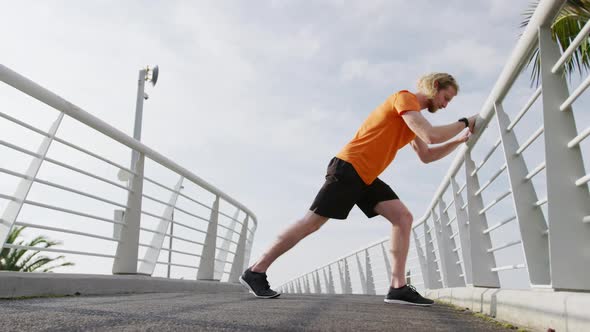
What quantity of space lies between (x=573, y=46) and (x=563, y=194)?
57cm

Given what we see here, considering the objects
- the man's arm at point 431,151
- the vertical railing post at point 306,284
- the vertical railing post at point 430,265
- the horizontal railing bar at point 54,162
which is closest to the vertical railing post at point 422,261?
the vertical railing post at point 430,265

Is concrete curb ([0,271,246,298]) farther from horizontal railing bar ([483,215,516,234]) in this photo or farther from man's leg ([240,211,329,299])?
horizontal railing bar ([483,215,516,234])

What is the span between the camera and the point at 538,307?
7.09 feet

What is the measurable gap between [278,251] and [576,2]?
7.46 metres

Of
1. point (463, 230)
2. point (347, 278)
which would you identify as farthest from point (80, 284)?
point (347, 278)

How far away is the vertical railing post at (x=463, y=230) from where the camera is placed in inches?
169

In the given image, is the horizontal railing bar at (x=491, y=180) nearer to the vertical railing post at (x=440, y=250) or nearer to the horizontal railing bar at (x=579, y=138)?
the horizontal railing bar at (x=579, y=138)

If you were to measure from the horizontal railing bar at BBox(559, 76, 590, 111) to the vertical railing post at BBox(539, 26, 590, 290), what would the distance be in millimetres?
42

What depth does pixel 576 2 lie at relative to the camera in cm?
911

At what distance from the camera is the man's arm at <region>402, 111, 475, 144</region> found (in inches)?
144

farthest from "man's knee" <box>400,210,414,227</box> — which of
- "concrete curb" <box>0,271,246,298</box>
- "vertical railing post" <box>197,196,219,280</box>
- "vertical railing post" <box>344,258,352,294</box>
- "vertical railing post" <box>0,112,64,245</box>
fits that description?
"vertical railing post" <box>344,258,352,294</box>

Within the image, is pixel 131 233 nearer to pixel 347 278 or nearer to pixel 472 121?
pixel 472 121

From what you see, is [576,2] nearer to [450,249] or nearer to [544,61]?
[450,249]

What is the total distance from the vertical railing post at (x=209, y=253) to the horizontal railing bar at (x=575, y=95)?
5.33 metres
